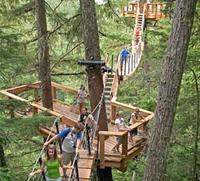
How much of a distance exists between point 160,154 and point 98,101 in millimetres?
3269

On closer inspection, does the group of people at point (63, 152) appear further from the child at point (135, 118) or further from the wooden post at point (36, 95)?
the wooden post at point (36, 95)

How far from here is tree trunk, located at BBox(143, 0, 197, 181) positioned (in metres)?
6.07

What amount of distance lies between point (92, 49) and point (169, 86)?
3.21m

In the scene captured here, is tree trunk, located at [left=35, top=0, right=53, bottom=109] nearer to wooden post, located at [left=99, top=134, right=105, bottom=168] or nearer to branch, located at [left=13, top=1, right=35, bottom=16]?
branch, located at [left=13, top=1, right=35, bottom=16]

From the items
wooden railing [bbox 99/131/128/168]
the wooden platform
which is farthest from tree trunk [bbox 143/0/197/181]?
wooden railing [bbox 99/131/128/168]

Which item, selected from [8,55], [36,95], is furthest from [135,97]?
[8,55]

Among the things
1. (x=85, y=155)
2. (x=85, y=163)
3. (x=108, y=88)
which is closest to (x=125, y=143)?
(x=85, y=155)

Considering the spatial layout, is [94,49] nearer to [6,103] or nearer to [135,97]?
[6,103]

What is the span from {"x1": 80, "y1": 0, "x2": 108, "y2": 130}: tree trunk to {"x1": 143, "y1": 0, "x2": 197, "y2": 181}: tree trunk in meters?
3.05

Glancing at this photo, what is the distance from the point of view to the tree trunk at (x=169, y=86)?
19.9ft

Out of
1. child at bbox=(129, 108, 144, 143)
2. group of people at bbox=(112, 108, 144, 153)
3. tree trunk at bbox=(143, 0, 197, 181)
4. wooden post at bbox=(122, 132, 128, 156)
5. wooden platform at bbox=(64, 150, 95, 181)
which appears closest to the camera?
tree trunk at bbox=(143, 0, 197, 181)

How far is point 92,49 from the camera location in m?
9.09

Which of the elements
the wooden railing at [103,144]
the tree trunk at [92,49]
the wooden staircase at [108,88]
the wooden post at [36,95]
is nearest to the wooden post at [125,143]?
the wooden railing at [103,144]

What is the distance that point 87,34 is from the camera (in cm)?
899
